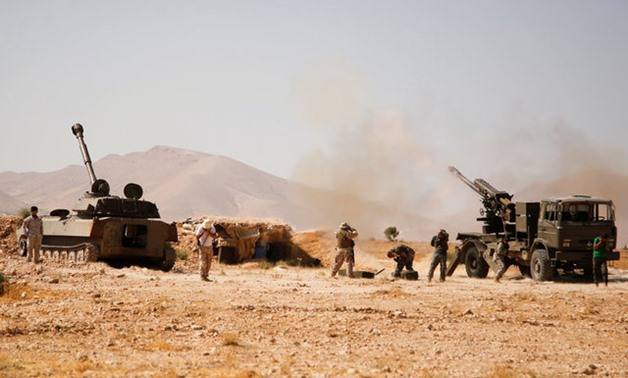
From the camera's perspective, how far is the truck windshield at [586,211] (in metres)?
25.5

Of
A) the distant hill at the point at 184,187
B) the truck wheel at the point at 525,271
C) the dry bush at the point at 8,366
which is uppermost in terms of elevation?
the distant hill at the point at 184,187

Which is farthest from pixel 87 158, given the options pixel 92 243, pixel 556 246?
pixel 556 246

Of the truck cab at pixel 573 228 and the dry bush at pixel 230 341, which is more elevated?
the truck cab at pixel 573 228

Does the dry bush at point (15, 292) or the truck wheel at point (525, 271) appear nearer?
the dry bush at point (15, 292)

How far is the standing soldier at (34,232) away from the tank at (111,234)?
1448mm

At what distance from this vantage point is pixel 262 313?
1461cm

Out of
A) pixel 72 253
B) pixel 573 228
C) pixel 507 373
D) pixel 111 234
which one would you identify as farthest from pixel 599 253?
pixel 72 253

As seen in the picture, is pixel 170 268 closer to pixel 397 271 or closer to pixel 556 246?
pixel 397 271

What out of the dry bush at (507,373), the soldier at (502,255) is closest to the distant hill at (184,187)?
the soldier at (502,255)

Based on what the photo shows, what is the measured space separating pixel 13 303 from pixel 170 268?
507 inches

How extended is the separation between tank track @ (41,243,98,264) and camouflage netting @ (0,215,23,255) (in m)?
7.81

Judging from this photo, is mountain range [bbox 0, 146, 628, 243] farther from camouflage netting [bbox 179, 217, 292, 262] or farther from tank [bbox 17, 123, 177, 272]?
tank [bbox 17, 123, 177, 272]

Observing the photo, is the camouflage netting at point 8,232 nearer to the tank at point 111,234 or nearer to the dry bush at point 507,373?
the tank at point 111,234

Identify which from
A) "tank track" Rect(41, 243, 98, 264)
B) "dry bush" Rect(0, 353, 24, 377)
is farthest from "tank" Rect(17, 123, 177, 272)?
"dry bush" Rect(0, 353, 24, 377)
